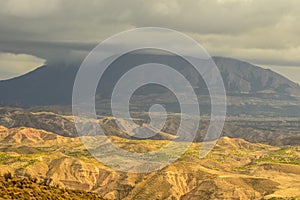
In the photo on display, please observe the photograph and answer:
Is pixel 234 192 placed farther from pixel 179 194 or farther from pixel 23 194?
pixel 23 194

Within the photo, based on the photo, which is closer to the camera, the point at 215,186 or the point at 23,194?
the point at 23,194

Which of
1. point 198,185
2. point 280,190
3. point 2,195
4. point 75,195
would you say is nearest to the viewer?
point 2,195

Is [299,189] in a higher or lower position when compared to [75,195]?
lower

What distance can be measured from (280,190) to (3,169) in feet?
339

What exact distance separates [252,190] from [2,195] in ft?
451

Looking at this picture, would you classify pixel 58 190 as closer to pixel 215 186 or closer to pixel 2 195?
pixel 2 195

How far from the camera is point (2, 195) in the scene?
201ft

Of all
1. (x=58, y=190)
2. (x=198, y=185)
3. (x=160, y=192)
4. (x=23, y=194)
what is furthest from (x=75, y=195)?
(x=198, y=185)

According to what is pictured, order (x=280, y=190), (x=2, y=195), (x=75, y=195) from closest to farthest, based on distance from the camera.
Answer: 1. (x=2, y=195)
2. (x=75, y=195)
3. (x=280, y=190)

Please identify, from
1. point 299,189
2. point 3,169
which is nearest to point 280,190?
point 299,189

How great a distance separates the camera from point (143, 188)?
186625mm

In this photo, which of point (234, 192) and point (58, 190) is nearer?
point (58, 190)

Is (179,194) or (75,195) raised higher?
(75,195)

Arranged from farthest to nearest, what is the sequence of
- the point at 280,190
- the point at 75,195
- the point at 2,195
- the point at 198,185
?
the point at 198,185, the point at 280,190, the point at 75,195, the point at 2,195
